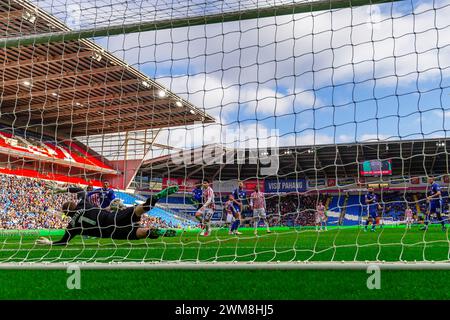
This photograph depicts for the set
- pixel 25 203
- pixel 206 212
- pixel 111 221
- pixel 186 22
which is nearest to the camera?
pixel 186 22

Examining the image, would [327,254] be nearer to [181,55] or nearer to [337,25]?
[337,25]

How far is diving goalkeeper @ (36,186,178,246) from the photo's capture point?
19.5 feet

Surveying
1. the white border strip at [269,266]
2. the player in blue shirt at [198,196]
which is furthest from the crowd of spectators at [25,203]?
the white border strip at [269,266]

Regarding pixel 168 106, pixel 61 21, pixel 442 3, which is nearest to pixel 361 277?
pixel 442 3

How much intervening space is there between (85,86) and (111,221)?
23.8 feet

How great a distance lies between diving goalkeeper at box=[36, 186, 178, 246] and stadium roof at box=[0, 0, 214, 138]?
167 centimetres

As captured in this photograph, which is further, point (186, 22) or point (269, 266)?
point (186, 22)

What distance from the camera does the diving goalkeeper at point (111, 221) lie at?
234 inches

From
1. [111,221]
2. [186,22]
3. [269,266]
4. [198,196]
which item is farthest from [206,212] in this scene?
[269,266]

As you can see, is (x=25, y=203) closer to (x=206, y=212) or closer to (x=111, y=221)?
(x=206, y=212)

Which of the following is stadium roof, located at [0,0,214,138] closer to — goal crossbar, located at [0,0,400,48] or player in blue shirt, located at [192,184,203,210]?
goal crossbar, located at [0,0,400,48]

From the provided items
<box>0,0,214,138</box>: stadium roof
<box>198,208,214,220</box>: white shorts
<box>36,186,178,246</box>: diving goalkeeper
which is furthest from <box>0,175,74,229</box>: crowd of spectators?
<box>36,186,178,246</box>: diving goalkeeper

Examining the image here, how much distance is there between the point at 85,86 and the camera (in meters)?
12.2

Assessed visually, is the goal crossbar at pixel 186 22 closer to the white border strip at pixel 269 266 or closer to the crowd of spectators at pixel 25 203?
the white border strip at pixel 269 266
